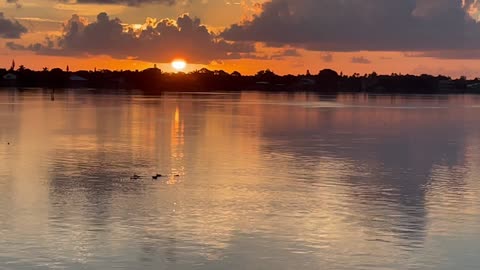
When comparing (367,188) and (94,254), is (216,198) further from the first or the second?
(94,254)

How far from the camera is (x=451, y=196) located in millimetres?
24906

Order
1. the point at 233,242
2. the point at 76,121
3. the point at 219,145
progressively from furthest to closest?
the point at 76,121 → the point at 219,145 → the point at 233,242

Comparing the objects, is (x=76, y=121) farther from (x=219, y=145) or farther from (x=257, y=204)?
(x=257, y=204)

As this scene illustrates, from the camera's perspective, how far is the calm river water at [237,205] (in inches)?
659

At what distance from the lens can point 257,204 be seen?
22688 mm

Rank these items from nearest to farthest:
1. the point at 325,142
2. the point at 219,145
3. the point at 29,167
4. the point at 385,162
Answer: the point at 29,167, the point at 385,162, the point at 219,145, the point at 325,142

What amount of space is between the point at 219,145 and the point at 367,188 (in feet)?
54.4

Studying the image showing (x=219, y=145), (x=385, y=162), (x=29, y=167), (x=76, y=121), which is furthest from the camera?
(x=76, y=121)

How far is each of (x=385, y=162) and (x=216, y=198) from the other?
1356 centimetres

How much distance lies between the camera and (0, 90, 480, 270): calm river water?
54.9 ft

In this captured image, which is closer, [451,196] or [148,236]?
[148,236]

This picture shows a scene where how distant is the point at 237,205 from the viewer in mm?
22453

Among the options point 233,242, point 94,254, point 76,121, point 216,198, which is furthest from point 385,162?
point 76,121

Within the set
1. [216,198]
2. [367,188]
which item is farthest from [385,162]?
[216,198]
